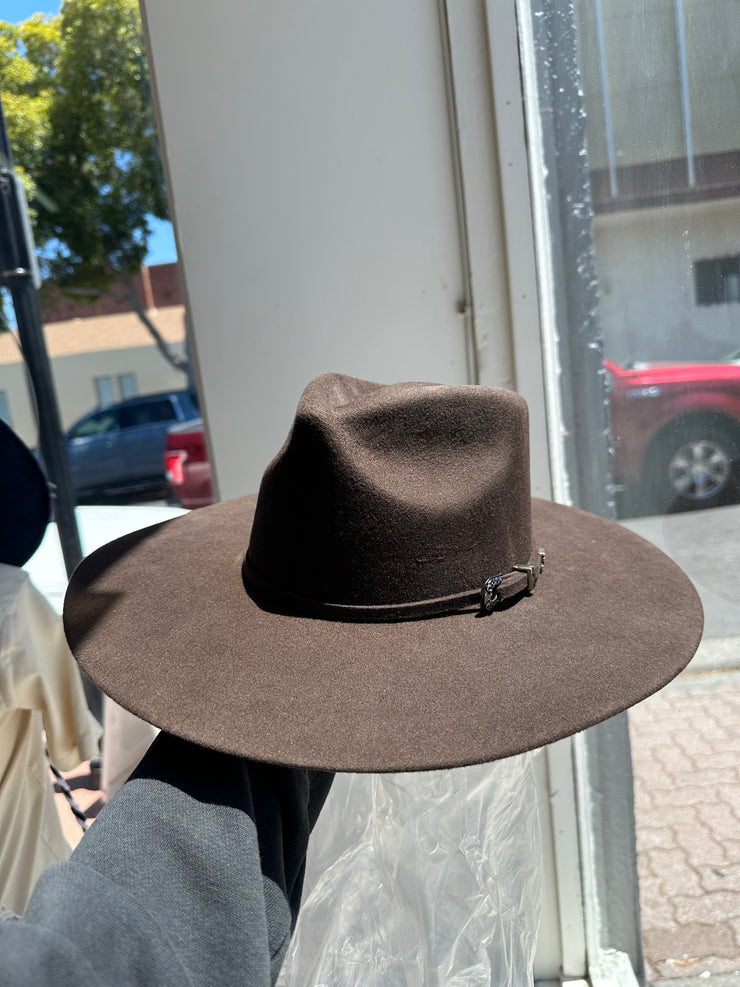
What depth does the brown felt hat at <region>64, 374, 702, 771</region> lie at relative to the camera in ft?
2.37

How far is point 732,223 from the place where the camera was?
3.58ft

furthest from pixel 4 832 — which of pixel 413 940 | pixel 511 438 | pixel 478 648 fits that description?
pixel 511 438

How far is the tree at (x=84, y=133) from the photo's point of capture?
2893 mm

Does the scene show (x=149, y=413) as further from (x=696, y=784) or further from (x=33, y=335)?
(x=696, y=784)

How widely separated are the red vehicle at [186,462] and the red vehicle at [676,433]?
2.43 metres

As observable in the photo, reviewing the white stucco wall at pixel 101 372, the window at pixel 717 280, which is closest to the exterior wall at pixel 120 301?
the white stucco wall at pixel 101 372

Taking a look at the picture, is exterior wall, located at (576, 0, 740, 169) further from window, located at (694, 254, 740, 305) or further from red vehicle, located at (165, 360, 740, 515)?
red vehicle, located at (165, 360, 740, 515)

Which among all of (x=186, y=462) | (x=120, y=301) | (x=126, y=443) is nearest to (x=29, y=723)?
(x=186, y=462)

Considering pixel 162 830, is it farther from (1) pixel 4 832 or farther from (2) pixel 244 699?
(1) pixel 4 832

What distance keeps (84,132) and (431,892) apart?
10.3ft

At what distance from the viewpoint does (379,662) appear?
0.78 metres

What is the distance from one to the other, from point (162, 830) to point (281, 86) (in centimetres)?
135

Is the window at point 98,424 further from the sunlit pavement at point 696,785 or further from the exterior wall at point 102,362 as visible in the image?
the sunlit pavement at point 696,785

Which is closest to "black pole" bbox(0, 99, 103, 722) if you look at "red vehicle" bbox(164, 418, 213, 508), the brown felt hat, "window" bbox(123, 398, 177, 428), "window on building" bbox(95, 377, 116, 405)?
"red vehicle" bbox(164, 418, 213, 508)
